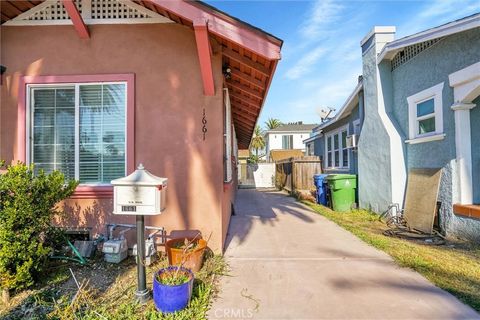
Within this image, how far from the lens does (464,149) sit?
577 cm

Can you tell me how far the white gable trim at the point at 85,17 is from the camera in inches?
191

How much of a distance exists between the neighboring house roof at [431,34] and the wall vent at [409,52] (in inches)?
5.2

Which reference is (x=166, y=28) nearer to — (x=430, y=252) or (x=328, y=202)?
(x=430, y=252)

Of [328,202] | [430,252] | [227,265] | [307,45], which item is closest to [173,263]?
[227,265]

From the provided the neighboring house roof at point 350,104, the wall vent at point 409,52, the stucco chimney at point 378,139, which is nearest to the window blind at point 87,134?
the stucco chimney at point 378,139

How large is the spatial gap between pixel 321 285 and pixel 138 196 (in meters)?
2.54

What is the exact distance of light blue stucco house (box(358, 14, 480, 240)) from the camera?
5734 millimetres

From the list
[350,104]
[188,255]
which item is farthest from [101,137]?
[350,104]

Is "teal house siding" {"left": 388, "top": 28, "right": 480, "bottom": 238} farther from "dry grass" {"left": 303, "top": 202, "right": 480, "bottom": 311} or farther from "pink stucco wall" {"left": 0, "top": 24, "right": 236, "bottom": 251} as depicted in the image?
"pink stucco wall" {"left": 0, "top": 24, "right": 236, "bottom": 251}

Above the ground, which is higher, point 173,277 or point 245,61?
point 245,61

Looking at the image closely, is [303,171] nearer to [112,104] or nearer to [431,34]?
[431,34]

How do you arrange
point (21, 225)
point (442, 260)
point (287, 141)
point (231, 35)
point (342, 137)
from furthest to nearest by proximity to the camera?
point (287, 141) < point (342, 137) < point (442, 260) < point (231, 35) < point (21, 225)

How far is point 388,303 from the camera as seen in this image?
10.7 feet

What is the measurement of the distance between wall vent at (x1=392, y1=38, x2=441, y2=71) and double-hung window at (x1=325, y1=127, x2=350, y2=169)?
4.04 metres
